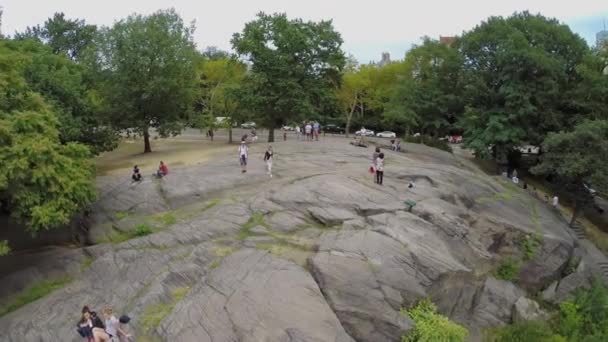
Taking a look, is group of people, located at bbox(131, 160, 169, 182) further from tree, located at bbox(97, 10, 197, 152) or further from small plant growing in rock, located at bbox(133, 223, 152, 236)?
tree, located at bbox(97, 10, 197, 152)

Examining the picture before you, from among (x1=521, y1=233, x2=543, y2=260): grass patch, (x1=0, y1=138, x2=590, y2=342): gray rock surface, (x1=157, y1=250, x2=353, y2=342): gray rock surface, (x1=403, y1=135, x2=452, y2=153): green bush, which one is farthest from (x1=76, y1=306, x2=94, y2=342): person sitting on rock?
(x1=403, y1=135, x2=452, y2=153): green bush

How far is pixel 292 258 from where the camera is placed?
733 inches

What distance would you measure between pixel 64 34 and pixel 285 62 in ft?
155

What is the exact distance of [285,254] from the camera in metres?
18.9

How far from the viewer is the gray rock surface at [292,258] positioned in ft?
53.7

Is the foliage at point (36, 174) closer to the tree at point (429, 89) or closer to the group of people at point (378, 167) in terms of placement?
the group of people at point (378, 167)

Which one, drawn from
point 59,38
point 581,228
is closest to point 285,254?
point 581,228

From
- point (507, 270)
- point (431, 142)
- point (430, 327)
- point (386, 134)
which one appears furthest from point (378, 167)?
point (386, 134)

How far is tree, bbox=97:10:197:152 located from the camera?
34312 millimetres

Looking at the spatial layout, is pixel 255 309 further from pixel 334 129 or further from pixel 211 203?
pixel 334 129

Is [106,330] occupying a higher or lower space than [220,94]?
lower

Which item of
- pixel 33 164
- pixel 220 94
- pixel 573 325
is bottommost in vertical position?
pixel 573 325

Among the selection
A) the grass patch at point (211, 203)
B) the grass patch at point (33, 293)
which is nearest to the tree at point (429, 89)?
the grass patch at point (211, 203)

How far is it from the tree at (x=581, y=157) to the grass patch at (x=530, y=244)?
962 cm
